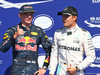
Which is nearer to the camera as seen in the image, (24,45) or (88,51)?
(88,51)

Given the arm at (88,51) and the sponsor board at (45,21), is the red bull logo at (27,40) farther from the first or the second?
the sponsor board at (45,21)

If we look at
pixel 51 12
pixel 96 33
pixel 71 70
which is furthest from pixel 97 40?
pixel 71 70

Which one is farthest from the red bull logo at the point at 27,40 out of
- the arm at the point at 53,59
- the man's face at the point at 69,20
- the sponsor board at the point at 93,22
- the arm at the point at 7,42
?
the sponsor board at the point at 93,22

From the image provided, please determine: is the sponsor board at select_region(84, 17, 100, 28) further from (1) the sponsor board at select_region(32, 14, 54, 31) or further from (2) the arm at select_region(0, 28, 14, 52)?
(2) the arm at select_region(0, 28, 14, 52)

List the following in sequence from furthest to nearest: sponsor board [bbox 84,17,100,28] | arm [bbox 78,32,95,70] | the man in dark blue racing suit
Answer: sponsor board [bbox 84,17,100,28], the man in dark blue racing suit, arm [bbox 78,32,95,70]

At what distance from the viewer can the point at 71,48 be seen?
339cm

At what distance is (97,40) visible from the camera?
14.7 feet

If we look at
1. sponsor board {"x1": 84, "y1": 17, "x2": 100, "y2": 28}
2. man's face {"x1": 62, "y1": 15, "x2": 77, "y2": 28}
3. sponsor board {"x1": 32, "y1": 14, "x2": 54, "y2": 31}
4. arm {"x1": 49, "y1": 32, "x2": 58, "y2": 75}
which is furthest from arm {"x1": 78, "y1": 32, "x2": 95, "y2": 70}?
sponsor board {"x1": 32, "y1": 14, "x2": 54, "y2": 31}

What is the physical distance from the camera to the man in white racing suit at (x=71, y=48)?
3340 millimetres

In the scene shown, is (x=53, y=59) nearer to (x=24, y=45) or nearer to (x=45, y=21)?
(x=24, y=45)

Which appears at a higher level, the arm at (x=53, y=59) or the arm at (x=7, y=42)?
the arm at (x=7, y=42)

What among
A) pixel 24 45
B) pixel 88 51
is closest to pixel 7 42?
pixel 24 45

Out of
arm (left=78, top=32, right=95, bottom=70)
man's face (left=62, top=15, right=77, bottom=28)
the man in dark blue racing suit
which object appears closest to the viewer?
arm (left=78, top=32, right=95, bottom=70)

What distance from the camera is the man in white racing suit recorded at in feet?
11.0
